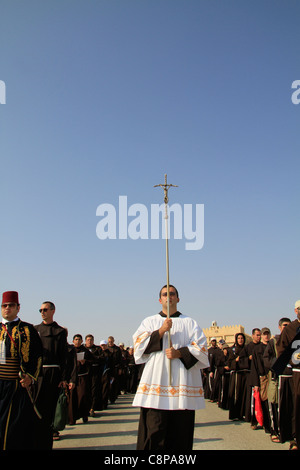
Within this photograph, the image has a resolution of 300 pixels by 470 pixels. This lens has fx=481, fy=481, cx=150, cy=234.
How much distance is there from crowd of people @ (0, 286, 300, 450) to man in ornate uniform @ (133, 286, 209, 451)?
0.05ft

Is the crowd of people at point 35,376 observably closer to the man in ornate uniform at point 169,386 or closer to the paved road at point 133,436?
the paved road at point 133,436

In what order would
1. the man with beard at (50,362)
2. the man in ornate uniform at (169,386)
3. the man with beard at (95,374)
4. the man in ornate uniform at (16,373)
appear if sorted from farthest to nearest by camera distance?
the man with beard at (95,374) < the man with beard at (50,362) < the man in ornate uniform at (16,373) < the man in ornate uniform at (169,386)

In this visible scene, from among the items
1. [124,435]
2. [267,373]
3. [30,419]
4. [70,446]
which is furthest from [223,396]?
[30,419]

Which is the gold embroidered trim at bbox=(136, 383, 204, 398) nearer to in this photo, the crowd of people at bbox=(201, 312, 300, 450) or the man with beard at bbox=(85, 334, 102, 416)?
the crowd of people at bbox=(201, 312, 300, 450)

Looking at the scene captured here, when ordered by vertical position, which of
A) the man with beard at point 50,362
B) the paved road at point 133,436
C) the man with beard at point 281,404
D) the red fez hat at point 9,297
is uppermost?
the red fez hat at point 9,297

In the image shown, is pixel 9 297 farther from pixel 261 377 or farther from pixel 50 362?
pixel 261 377

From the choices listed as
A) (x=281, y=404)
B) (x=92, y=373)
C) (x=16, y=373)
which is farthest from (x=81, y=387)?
(x=16, y=373)

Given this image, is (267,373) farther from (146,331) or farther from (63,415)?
(146,331)

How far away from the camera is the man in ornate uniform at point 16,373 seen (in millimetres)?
6098

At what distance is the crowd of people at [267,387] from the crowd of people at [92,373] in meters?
0.02

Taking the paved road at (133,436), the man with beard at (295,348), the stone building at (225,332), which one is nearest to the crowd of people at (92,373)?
the man with beard at (295,348)

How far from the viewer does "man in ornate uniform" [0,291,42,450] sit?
20.0ft

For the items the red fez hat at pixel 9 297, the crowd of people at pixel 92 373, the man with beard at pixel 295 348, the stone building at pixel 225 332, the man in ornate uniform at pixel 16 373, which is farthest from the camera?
the stone building at pixel 225 332

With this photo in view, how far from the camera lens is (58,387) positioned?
8844mm
